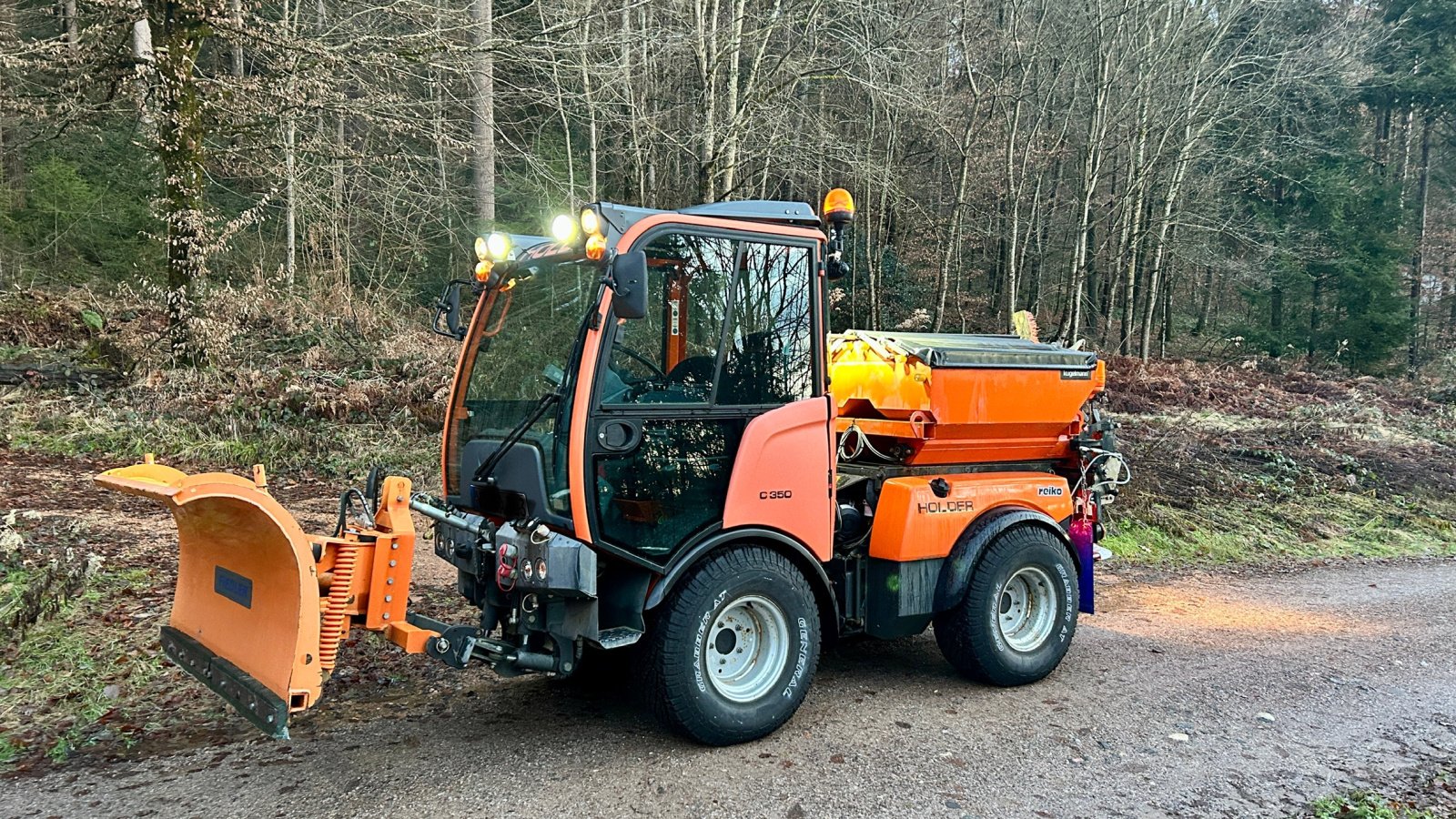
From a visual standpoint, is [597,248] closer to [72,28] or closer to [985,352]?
[985,352]

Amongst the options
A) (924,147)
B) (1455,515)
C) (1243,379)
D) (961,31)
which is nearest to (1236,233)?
(1243,379)

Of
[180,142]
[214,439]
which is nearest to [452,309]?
[214,439]

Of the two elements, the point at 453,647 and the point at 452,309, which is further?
the point at 452,309

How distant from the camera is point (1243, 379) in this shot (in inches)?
827

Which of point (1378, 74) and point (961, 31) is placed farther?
point (1378, 74)

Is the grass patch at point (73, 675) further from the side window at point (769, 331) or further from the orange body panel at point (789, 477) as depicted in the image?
the side window at point (769, 331)

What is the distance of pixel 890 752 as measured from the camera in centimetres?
416

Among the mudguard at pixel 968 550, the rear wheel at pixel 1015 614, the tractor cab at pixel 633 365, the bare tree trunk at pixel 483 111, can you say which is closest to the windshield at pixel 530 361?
the tractor cab at pixel 633 365

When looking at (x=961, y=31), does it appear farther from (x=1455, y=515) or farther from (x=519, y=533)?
(x=519, y=533)

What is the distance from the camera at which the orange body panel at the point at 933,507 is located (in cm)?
475

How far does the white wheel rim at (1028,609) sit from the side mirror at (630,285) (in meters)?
2.92

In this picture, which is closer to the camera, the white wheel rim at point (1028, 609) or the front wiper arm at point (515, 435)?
the front wiper arm at point (515, 435)

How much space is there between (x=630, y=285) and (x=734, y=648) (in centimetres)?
180

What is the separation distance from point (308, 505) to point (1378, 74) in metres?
30.8
